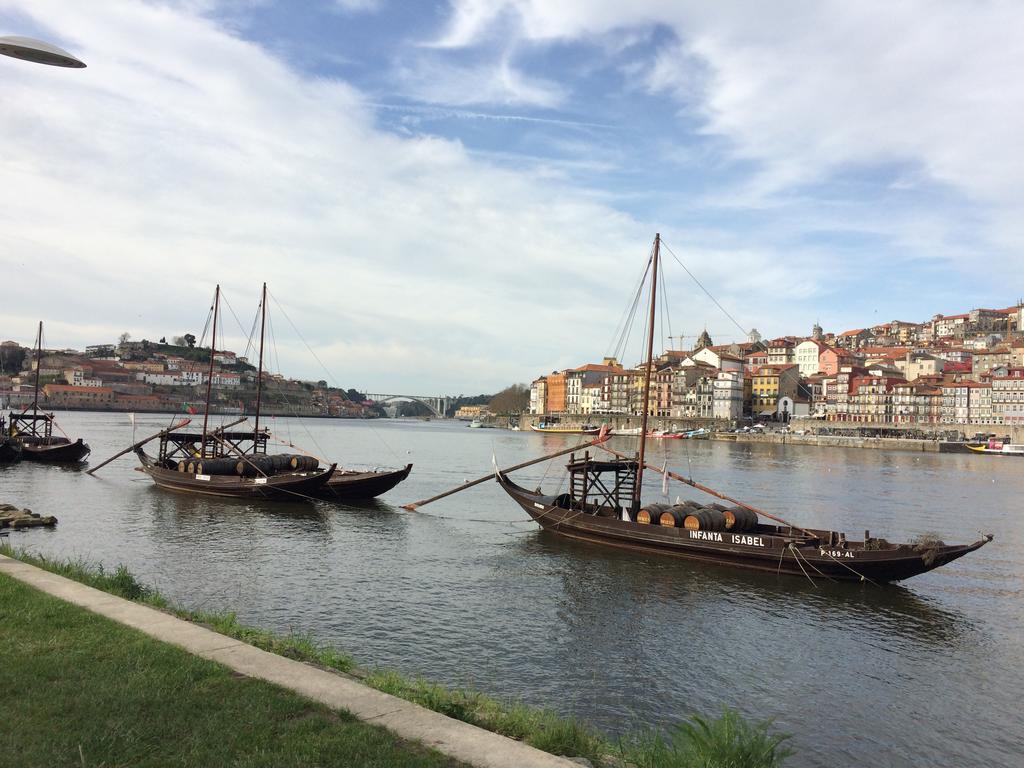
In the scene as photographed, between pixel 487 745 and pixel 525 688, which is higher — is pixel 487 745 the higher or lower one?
the higher one

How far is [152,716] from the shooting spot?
7824mm

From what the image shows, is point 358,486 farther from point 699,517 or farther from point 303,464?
point 699,517

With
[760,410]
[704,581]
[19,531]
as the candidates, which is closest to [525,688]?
[704,581]

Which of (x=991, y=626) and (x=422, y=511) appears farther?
(x=422, y=511)

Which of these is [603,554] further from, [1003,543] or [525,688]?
[1003,543]

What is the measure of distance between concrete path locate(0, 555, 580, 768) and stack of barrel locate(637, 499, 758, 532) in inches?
752

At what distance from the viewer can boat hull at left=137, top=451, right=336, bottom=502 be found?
40.0 m

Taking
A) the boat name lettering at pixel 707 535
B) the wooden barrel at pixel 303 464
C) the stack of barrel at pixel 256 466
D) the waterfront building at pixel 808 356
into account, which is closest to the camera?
the boat name lettering at pixel 707 535

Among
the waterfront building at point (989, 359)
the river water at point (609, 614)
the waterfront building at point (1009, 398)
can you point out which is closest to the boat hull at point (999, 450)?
the waterfront building at point (1009, 398)

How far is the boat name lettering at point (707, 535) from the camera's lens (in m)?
26.3

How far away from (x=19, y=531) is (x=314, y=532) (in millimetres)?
10772

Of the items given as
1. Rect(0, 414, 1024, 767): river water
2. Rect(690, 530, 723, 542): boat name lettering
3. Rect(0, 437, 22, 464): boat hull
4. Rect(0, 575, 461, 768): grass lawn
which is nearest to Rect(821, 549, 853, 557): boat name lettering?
Rect(0, 414, 1024, 767): river water

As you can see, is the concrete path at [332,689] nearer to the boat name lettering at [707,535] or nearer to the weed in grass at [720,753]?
the weed in grass at [720,753]

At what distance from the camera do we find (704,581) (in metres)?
24.6
